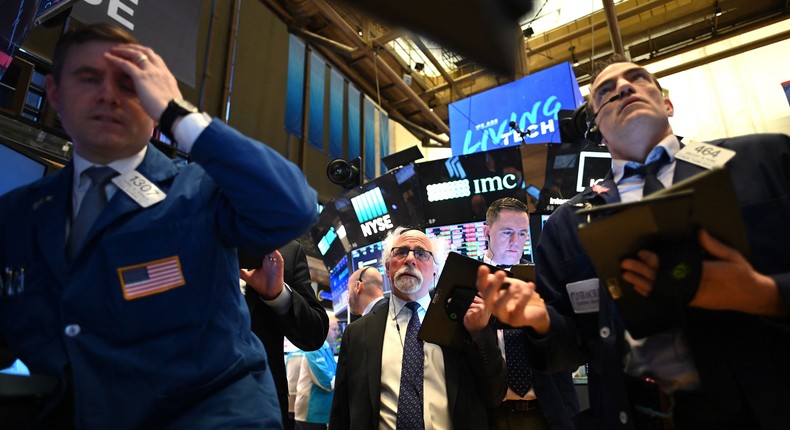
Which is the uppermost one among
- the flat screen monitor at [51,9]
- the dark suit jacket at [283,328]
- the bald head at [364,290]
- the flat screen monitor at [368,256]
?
the flat screen monitor at [51,9]

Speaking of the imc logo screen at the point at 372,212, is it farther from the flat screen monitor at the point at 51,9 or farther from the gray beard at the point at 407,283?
the flat screen monitor at the point at 51,9

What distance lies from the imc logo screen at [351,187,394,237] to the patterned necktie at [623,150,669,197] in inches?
150

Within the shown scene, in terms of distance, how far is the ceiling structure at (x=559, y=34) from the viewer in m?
8.23

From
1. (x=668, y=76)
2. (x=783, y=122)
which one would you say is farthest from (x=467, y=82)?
(x=783, y=122)

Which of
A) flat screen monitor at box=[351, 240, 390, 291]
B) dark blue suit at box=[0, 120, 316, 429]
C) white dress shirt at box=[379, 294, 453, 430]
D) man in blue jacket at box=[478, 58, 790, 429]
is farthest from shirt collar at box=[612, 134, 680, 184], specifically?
flat screen monitor at box=[351, 240, 390, 291]

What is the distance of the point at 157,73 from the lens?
3.84ft

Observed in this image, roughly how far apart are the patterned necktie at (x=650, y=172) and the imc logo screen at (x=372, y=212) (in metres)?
3.82

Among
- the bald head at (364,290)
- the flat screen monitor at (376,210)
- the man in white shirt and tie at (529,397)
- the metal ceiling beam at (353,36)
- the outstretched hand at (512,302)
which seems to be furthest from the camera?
the metal ceiling beam at (353,36)

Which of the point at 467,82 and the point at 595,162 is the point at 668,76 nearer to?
the point at 467,82

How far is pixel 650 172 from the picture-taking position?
1498mm

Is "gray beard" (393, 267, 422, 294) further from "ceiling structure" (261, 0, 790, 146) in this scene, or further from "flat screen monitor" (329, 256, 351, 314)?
"ceiling structure" (261, 0, 790, 146)

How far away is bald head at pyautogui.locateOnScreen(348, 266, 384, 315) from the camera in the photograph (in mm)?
4027

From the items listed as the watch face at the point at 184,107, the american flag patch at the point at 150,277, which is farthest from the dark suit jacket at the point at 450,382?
the watch face at the point at 184,107

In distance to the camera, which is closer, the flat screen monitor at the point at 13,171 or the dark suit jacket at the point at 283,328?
the dark suit jacket at the point at 283,328
